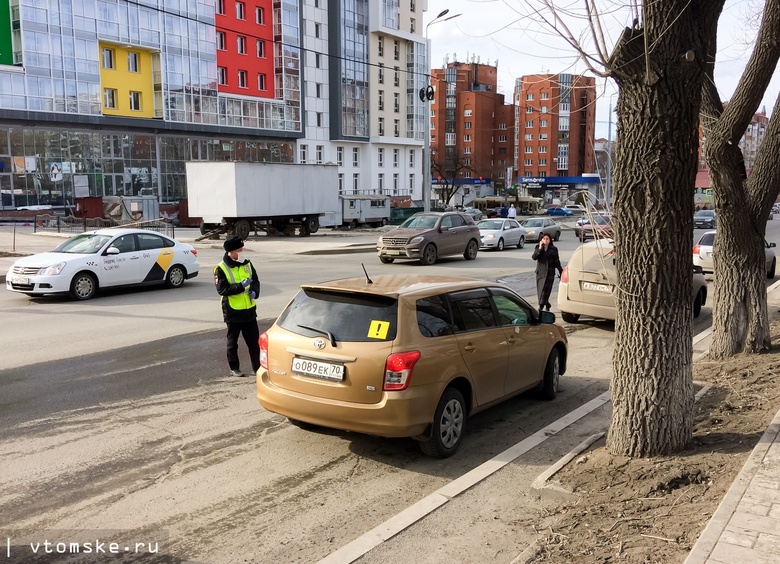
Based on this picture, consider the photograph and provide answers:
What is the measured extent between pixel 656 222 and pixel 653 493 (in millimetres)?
1857

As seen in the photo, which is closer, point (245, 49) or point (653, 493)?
point (653, 493)

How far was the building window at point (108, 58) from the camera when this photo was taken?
48.5 meters

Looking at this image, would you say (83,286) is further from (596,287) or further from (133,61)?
(133,61)

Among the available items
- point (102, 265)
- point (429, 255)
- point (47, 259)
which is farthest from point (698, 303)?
point (47, 259)

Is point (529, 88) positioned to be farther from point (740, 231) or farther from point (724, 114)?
point (740, 231)

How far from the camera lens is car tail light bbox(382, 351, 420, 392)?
204 inches

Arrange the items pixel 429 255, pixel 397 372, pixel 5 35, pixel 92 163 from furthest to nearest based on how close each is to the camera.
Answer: pixel 92 163
pixel 429 255
pixel 5 35
pixel 397 372

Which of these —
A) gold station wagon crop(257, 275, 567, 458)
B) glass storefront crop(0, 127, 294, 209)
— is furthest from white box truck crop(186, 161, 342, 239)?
gold station wagon crop(257, 275, 567, 458)

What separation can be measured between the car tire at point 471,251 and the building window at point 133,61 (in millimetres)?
36562

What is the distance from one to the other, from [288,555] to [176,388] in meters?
3.99

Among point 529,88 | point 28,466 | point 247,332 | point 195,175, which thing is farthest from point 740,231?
point 195,175

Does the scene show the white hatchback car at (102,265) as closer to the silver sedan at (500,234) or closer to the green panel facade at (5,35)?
the green panel facade at (5,35)

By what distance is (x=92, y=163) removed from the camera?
4928 cm

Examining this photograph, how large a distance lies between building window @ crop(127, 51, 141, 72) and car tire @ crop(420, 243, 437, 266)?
37.2m
